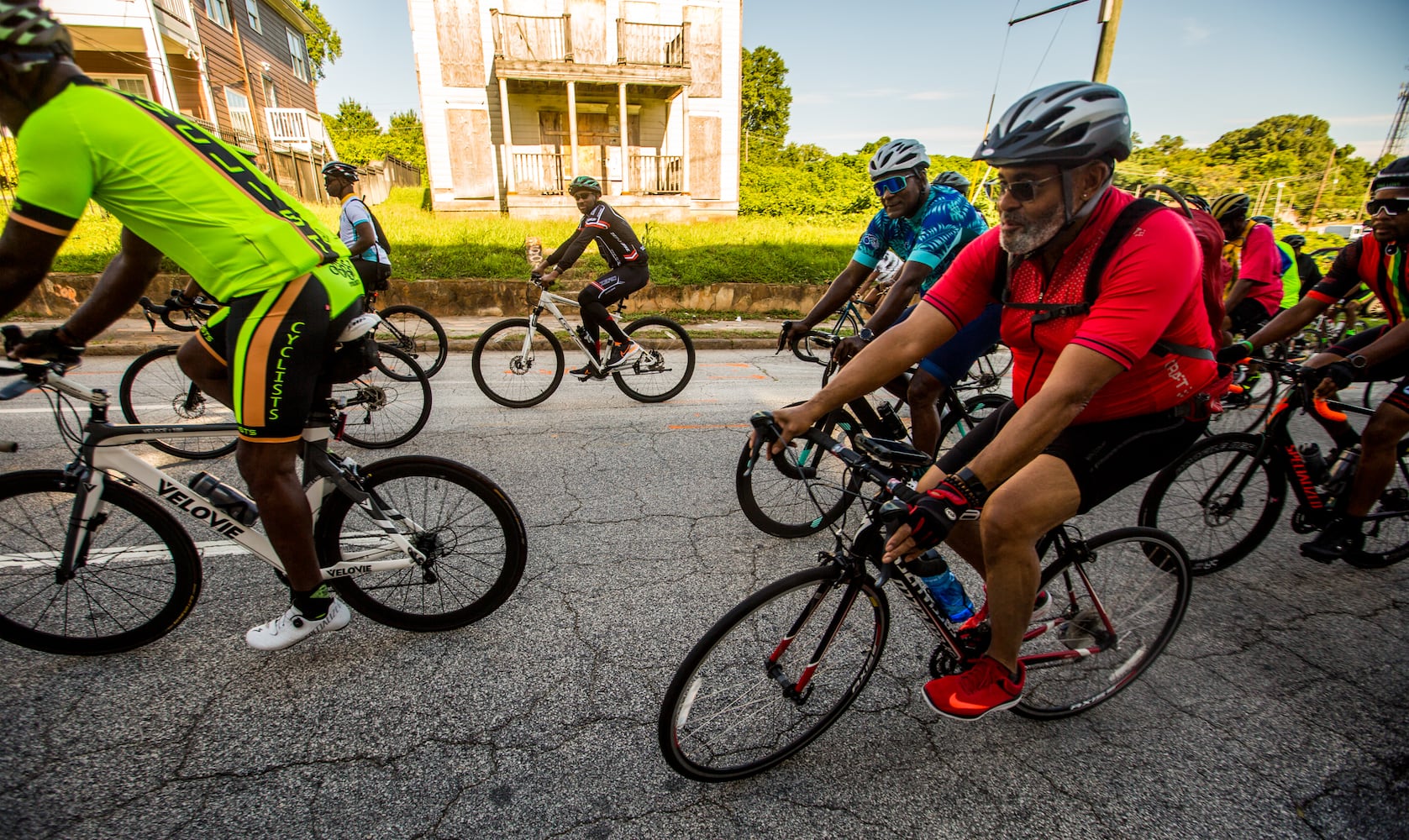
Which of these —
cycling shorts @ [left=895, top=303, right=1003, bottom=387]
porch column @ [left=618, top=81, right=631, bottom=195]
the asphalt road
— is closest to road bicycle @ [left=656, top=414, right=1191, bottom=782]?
the asphalt road

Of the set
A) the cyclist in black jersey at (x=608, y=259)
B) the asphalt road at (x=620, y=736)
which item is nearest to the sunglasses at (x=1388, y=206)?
the asphalt road at (x=620, y=736)

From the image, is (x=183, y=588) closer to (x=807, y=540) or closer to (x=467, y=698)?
(x=467, y=698)

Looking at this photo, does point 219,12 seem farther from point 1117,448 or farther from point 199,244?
point 1117,448

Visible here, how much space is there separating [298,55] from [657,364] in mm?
31074

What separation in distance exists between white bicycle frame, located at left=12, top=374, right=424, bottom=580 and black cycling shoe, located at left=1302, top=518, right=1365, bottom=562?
15.1 feet

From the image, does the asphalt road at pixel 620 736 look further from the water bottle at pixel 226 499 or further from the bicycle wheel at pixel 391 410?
the bicycle wheel at pixel 391 410

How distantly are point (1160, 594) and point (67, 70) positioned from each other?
4092 mm

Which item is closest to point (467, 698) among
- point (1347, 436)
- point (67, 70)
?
point (67, 70)

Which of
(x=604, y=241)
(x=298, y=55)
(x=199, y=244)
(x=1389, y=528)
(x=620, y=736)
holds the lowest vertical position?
(x=620, y=736)

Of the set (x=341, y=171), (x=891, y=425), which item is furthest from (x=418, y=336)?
(x=891, y=425)

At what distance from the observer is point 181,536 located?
2.40 meters

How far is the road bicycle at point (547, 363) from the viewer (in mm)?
6012

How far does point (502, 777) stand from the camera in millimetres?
2018

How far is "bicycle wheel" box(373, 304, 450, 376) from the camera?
7020 millimetres
